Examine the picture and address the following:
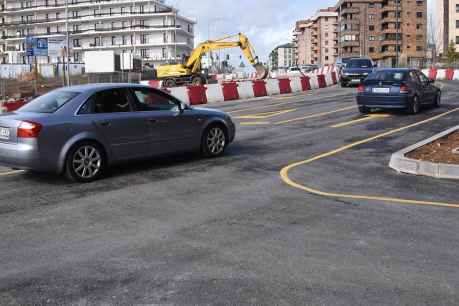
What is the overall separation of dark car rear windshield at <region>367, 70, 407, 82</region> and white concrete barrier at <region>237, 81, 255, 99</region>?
12456 millimetres

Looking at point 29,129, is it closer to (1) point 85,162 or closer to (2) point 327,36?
(1) point 85,162

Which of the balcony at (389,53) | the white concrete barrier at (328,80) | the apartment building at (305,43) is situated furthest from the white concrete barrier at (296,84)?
the apartment building at (305,43)

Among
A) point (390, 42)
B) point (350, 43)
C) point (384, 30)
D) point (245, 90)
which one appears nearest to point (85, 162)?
point (245, 90)

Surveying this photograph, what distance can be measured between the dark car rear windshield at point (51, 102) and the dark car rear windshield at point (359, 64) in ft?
96.7

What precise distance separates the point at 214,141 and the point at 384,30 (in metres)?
117

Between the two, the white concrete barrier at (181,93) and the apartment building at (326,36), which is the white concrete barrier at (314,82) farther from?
the apartment building at (326,36)

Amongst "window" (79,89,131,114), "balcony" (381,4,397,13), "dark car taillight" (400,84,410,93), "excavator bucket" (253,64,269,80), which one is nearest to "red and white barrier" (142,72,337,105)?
"excavator bucket" (253,64,269,80)

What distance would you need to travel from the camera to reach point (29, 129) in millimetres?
7789

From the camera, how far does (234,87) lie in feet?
95.0

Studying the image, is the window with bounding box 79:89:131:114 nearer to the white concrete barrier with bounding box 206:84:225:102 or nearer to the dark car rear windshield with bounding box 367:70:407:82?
the dark car rear windshield with bounding box 367:70:407:82

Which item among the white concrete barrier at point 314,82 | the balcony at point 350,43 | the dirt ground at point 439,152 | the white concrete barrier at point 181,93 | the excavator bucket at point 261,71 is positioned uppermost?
the balcony at point 350,43

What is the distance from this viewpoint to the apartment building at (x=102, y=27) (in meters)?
107

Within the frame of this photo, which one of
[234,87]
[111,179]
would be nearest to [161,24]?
[234,87]

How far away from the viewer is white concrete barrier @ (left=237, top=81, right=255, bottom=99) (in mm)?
29487
